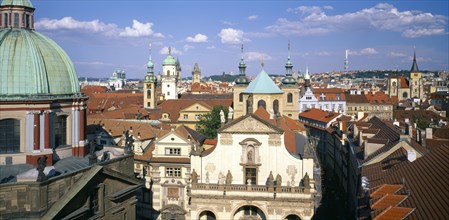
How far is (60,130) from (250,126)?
52.8 ft

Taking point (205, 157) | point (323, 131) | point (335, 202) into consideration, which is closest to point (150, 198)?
point (205, 157)

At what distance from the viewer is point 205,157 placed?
39469 mm

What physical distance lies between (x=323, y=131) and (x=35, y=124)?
2170 inches

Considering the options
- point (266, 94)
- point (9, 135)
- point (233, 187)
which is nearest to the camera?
point (9, 135)

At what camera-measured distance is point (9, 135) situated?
25422 mm

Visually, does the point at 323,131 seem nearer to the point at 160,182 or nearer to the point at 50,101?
the point at 160,182

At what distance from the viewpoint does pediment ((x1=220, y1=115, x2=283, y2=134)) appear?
127 ft

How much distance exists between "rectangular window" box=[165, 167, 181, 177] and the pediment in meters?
6.00

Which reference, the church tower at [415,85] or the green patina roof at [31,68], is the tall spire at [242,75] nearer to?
the green patina roof at [31,68]

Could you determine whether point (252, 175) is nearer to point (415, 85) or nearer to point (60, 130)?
point (60, 130)

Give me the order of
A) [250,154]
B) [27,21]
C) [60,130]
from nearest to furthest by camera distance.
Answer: [60,130], [27,21], [250,154]

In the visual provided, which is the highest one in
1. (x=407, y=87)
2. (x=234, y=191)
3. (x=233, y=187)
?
(x=407, y=87)

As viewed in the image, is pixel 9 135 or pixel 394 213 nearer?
pixel 394 213

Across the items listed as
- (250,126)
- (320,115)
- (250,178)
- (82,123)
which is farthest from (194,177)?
(320,115)
